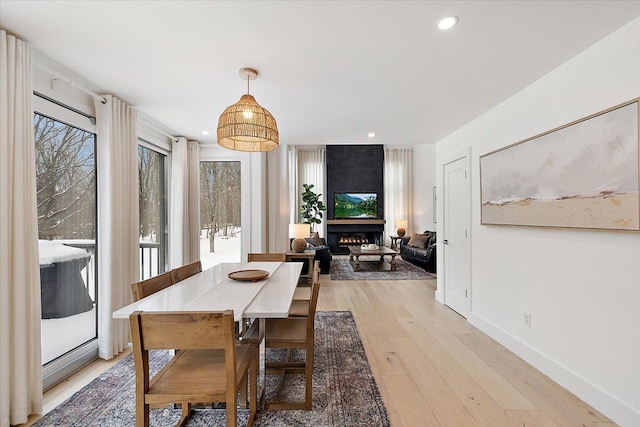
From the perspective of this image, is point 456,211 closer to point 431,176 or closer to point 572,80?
point 572,80

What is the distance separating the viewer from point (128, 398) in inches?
79.1

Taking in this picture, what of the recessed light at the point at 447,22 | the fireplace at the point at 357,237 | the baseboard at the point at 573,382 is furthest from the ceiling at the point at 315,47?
the fireplace at the point at 357,237

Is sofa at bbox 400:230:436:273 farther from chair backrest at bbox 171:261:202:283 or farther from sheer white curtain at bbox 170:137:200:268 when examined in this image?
chair backrest at bbox 171:261:202:283

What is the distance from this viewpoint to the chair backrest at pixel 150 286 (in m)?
1.81

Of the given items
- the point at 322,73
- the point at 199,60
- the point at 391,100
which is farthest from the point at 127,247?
the point at 391,100

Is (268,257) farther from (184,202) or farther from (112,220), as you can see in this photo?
(184,202)

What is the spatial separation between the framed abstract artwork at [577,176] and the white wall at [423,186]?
5419mm

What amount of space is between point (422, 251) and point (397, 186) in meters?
3.40

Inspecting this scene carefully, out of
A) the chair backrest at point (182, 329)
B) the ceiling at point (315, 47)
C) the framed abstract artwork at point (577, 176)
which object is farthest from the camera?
the framed abstract artwork at point (577, 176)

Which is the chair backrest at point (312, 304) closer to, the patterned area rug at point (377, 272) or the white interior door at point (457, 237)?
the white interior door at point (457, 237)

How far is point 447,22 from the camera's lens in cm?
166

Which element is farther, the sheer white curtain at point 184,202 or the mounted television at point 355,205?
the mounted television at point 355,205

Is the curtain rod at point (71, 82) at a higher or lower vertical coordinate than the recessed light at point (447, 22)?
lower

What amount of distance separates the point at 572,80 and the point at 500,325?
7.27ft
